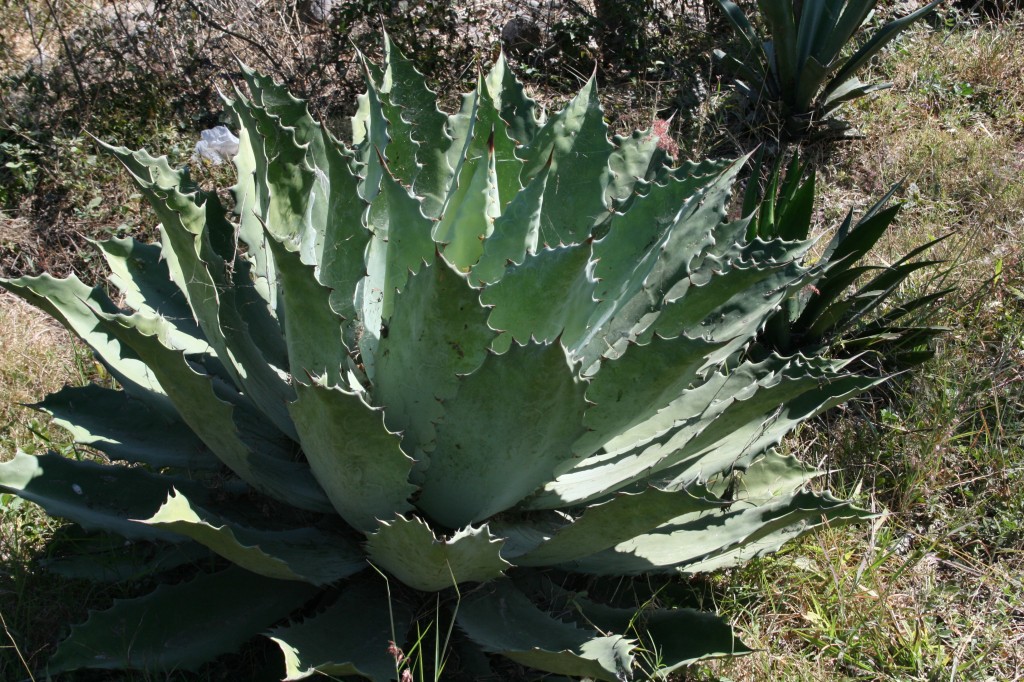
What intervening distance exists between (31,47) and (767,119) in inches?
144

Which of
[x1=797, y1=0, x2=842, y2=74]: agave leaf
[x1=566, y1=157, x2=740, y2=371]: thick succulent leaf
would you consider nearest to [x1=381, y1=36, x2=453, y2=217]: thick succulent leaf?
[x1=566, y1=157, x2=740, y2=371]: thick succulent leaf

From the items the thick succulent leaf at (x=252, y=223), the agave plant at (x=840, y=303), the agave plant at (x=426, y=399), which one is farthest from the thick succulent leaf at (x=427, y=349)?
the agave plant at (x=840, y=303)

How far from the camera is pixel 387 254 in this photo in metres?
1.93

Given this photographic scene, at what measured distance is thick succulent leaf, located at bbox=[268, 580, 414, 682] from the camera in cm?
162

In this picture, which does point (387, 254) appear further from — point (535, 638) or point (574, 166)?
point (535, 638)

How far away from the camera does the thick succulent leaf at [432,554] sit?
1.57m

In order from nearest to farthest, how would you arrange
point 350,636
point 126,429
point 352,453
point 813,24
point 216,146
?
point 352,453, point 350,636, point 126,429, point 216,146, point 813,24

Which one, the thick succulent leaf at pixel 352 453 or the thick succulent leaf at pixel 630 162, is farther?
the thick succulent leaf at pixel 630 162

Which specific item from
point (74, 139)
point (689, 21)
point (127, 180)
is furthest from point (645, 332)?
point (689, 21)

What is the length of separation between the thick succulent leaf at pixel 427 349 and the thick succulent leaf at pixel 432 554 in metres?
0.21

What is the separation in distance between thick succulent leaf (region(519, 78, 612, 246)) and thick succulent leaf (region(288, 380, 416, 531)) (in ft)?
2.48

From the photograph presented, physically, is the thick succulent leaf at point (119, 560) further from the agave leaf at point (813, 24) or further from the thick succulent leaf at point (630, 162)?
the agave leaf at point (813, 24)

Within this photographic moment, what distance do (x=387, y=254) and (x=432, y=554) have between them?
0.66 meters

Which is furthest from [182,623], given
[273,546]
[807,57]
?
[807,57]
